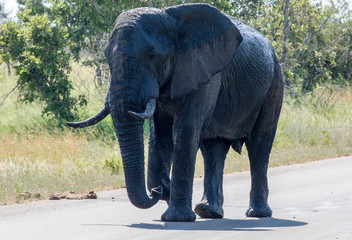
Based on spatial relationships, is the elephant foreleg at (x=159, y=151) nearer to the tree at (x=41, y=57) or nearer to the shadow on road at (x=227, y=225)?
the shadow on road at (x=227, y=225)

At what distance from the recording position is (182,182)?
7633 mm

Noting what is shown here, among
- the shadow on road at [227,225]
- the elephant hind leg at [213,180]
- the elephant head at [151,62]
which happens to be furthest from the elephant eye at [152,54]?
the elephant hind leg at [213,180]

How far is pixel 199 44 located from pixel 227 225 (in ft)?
6.54

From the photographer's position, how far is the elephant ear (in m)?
7.67

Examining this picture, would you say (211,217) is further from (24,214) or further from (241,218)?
(24,214)

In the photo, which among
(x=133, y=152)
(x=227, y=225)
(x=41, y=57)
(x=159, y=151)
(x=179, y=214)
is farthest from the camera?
(x=41, y=57)

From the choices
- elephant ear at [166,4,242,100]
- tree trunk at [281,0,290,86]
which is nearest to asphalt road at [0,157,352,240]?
elephant ear at [166,4,242,100]

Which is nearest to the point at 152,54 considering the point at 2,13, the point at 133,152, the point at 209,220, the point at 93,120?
the point at 93,120

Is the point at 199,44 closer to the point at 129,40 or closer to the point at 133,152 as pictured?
the point at 129,40

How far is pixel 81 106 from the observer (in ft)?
67.3

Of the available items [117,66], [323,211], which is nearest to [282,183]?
[323,211]

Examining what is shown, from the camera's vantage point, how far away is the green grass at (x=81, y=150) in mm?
11719

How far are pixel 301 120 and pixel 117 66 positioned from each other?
14038mm

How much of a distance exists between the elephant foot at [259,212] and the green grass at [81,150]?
3438 mm
